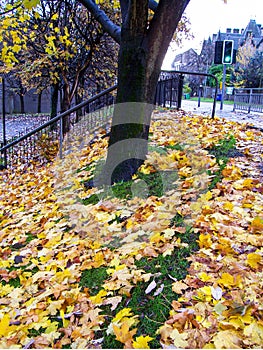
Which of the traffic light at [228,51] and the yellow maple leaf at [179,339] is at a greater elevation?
the traffic light at [228,51]

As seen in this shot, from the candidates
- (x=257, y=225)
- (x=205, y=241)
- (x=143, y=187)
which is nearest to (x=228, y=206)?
(x=257, y=225)

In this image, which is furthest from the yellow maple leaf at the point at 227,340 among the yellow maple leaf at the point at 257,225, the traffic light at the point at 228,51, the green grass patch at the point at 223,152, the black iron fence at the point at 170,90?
the traffic light at the point at 228,51

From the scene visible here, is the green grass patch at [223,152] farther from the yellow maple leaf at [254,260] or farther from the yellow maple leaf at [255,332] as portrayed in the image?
the yellow maple leaf at [255,332]

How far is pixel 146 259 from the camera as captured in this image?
270cm

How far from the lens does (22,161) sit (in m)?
8.73

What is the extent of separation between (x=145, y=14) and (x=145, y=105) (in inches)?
43.1

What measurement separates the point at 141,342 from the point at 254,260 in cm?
105

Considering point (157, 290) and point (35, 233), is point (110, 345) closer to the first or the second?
point (157, 290)

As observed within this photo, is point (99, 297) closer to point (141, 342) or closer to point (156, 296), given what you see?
point (156, 296)

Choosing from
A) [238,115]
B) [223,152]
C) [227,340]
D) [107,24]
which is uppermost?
[107,24]

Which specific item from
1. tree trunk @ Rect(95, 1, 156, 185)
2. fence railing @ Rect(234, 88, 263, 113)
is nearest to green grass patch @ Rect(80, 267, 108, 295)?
Answer: tree trunk @ Rect(95, 1, 156, 185)

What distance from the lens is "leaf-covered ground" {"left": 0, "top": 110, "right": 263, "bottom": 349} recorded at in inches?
79.9

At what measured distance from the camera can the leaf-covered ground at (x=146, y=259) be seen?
2.03m

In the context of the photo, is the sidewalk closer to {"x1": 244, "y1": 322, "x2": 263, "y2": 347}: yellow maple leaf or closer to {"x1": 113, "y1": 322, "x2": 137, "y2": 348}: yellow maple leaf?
{"x1": 244, "y1": 322, "x2": 263, "y2": 347}: yellow maple leaf
